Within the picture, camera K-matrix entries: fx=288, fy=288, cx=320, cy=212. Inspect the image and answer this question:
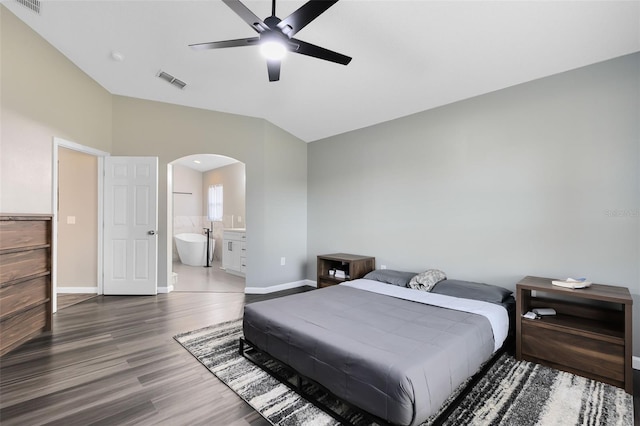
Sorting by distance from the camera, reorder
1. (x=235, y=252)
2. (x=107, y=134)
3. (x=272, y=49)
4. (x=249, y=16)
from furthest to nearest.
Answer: (x=235, y=252), (x=107, y=134), (x=272, y=49), (x=249, y=16)

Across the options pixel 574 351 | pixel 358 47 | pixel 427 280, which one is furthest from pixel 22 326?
pixel 574 351

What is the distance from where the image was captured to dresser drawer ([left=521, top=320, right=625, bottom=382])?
2.05 m

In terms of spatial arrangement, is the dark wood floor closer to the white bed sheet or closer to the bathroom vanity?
the white bed sheet

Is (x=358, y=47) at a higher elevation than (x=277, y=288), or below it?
higher

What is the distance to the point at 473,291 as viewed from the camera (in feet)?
9.20

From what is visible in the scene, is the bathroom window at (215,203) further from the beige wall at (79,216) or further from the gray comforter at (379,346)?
the gray comforter at (379,346)

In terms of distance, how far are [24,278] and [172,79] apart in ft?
8.94

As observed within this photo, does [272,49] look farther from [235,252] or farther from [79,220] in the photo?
[235,252]

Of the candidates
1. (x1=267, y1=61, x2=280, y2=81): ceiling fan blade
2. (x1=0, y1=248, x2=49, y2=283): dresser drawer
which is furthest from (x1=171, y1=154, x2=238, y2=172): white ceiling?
(x1=267, y1=61, x2=280, y2=81): ceiling fan blade

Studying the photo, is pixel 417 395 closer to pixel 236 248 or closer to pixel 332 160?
pixel 332 160

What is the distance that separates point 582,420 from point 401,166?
9.52 ft

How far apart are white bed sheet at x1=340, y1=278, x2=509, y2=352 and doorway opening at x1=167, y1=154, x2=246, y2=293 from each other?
331 centimetres

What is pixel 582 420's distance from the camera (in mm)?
1709

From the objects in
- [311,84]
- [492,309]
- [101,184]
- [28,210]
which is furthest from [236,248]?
[492,309]
